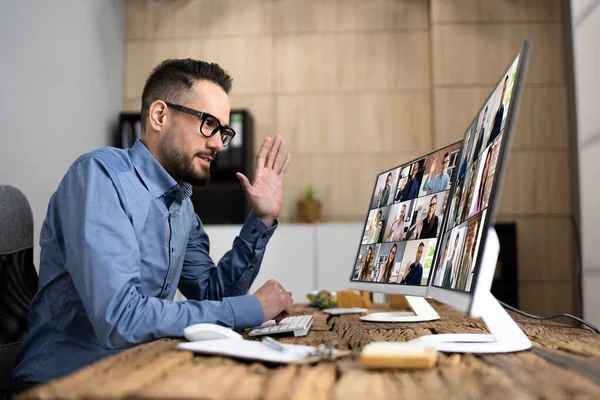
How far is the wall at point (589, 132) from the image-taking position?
2.03 meters

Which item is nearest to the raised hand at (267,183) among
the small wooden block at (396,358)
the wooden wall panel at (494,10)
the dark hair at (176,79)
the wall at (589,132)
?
the dark hair at (176,79)

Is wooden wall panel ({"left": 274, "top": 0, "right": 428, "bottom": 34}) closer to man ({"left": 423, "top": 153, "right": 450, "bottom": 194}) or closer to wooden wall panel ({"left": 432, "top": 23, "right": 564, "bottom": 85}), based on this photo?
wooden wall panel ({"left": 432, "top": 23, "right": 564, "bottom": 85})

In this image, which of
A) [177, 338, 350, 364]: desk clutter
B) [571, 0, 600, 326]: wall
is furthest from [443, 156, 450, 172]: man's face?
[571, 0, 600, 326]: wall

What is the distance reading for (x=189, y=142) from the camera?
58.1 inches

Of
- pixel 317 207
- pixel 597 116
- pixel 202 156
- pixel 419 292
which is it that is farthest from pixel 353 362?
pixel 317 207

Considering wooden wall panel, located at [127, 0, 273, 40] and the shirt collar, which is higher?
wooden wall panel, located at [127, 0, 273, 40]

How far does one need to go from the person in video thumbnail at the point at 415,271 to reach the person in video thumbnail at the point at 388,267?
4.1 inches

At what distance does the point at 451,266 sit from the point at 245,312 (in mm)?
484

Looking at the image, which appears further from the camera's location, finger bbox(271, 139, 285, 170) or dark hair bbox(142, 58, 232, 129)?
finger bbox(271, 139, 285, 170)

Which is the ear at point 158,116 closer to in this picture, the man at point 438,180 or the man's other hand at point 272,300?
the man's other hand at point 272,300

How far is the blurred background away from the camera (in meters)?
3.87

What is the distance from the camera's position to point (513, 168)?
13.2 ft

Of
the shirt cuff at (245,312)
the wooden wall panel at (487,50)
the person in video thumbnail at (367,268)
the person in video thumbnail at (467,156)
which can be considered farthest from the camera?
the wooden wall panel at (487,50)

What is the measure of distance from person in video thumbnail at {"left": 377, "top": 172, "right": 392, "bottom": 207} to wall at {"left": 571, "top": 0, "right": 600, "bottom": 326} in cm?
91
